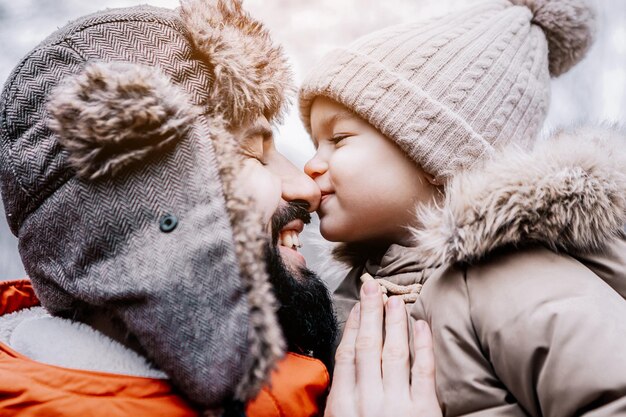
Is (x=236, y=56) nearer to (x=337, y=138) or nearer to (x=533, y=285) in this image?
(x=337, y=138)

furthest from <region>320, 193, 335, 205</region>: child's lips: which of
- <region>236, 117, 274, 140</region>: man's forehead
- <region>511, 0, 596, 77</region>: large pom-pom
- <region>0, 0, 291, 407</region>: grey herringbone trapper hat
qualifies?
<region>511, 0, 596, 77</region>: large pom-pom

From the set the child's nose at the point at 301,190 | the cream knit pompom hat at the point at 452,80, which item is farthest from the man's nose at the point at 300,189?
the cream knit pompom hat at the point at 452,80

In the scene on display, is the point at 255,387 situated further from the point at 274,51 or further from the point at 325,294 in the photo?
the point at 274,51

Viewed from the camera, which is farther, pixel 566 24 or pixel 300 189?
pixel 566 24

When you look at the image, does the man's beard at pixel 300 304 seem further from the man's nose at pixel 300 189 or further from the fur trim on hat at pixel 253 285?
the fur trim on hat at pixel 253 285

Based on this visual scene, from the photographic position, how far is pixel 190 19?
1028mm

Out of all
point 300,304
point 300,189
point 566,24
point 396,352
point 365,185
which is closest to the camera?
point 396,352

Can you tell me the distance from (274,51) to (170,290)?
2.12ft

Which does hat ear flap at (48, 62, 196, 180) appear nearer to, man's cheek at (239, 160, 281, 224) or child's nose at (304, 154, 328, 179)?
man's cheek at (239, 160, 281, 224)

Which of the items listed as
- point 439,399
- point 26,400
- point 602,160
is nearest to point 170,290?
point 26,400

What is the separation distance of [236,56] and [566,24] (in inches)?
49.3

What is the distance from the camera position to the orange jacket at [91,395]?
2.70 ft

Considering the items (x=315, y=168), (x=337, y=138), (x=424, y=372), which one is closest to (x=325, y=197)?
(x=315, y=168)

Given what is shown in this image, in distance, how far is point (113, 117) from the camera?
811mm
